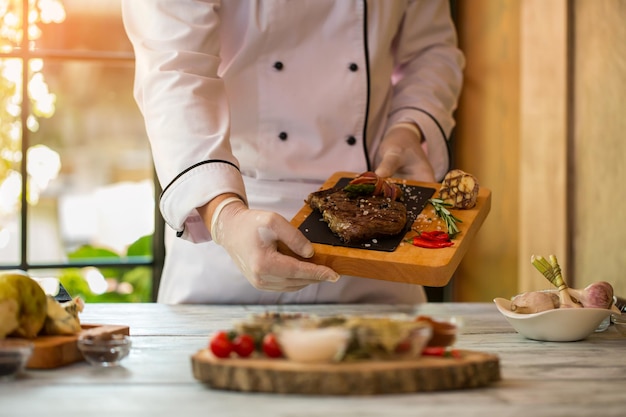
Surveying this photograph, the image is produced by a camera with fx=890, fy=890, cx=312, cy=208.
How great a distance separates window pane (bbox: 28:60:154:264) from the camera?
3691mm

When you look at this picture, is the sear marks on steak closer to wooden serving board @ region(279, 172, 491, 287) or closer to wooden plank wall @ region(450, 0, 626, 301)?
wooden serving board @ region(279, 172, 491, 287)

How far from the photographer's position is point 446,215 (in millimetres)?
1731

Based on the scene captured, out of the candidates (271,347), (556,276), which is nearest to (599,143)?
(556,276)

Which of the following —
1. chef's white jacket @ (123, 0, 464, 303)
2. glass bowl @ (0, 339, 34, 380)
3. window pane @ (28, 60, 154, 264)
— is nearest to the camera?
glass bowl @ (0, 339, 34, 380)

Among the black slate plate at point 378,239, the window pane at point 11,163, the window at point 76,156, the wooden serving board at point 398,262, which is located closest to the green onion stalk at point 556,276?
the wooden serving board at point 398,262

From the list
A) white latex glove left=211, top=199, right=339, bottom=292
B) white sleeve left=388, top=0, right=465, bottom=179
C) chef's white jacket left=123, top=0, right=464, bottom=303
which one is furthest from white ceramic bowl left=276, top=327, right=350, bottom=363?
white sleeve left=388, top=0, right=465, bottom=179

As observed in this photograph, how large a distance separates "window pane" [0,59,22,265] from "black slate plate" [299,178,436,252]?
82.6 inches

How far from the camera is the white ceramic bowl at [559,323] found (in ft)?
4.91

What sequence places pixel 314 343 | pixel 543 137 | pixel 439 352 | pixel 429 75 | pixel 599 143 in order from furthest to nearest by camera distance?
pixel 543 137
pixel 599 143
pixel 429 75
pixel 439 352
pixel 314 343

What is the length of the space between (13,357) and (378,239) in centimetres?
74

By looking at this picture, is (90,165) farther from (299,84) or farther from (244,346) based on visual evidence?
(244,346)

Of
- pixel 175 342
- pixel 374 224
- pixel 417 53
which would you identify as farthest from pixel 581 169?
pixel 175 342

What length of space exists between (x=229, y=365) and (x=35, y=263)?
110 inches

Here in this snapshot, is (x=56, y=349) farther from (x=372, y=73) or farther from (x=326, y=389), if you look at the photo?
(x=372, y=73)
